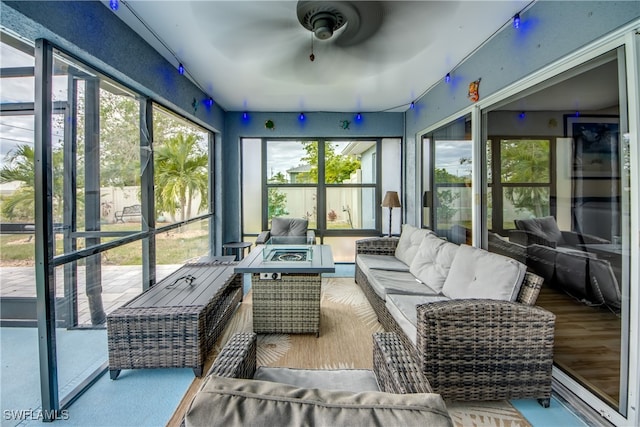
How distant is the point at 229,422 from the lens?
0.64 meters

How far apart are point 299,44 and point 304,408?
274cm

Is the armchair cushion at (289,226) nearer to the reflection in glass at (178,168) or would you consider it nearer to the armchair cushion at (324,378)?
the reflection in glass at (178,168)

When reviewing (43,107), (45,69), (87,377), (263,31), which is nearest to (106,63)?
(45,69)

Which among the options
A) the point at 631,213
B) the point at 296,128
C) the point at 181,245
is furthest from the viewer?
the point at 296,128

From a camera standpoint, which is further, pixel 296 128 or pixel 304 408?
pixel 296 128

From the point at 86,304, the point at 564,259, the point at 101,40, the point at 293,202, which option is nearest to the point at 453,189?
the point at 564,259

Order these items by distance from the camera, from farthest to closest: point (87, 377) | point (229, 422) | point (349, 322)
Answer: point (349, 322) → point (87, 377) → point (229, 422)

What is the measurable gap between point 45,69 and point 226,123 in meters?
3.64

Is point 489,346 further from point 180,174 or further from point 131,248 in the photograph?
point 180,174

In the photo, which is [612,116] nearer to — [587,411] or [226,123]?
[587,411]

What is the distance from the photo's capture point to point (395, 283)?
2.99 m

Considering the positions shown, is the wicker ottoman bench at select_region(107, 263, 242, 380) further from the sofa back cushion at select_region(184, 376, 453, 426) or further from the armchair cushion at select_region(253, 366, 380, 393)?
the sofa back cushion at select_region(184, 376, 453, 426)

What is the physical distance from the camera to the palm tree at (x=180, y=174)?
11.2 ft

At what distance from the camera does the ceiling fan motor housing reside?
197cm
